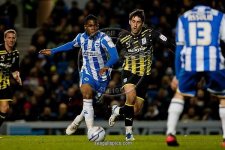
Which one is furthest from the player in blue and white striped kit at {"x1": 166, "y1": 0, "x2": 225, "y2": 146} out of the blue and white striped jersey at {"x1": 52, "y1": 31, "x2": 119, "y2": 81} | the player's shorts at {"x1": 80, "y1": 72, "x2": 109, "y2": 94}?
the player's shorts at {"x1": 80, "y1": 72, "x2": 109, "y2": 94}

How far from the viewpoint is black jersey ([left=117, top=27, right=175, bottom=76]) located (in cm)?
1580

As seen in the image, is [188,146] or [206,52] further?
[188,146]

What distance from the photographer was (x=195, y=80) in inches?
485

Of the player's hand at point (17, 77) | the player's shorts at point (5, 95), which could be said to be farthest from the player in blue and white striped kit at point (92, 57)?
the player's shorts at point (5, 95)

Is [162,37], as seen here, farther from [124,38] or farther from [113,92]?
[113,92]

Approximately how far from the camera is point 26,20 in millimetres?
30766

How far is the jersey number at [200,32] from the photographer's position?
1209 centimetres

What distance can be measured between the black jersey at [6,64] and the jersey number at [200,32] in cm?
592

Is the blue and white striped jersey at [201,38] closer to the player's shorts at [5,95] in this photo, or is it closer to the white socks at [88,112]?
the white socks at [88,112]

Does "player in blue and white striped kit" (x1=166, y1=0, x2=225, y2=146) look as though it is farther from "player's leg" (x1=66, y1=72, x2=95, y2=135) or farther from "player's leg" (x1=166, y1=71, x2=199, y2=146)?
"player's leg" (x1=66, y1=72, x2=95, y2=135)

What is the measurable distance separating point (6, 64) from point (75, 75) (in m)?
6.91

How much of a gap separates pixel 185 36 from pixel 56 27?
14.6 meters

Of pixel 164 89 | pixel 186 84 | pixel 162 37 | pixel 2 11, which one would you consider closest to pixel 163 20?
pixel 164 89

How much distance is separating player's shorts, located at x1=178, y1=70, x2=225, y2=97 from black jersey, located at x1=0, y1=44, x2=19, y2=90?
5.67 m
